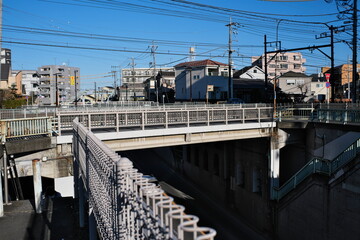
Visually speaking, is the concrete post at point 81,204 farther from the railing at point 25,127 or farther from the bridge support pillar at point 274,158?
the bridge support pillar at point 274,158

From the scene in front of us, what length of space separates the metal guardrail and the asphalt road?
320 inches

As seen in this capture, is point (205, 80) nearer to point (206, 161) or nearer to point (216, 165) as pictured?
point (206, 161)

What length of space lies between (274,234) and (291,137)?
6.64m

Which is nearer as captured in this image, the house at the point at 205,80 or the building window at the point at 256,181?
the building window at the point at 256,181

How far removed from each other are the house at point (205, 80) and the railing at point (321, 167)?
1240 inches

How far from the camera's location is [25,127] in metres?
12.9

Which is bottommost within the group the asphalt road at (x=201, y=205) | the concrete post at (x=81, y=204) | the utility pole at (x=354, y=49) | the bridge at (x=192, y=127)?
the asphalt road at (x=201, y=205)

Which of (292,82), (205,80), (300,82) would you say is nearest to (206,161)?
(205,80)

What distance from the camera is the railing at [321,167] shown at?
14898mm

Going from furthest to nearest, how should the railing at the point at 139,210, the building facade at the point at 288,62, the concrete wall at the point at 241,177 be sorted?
the building facade at the point at 288,62
the concrete wall at the point at 241,177
the railing at the point at 139,210

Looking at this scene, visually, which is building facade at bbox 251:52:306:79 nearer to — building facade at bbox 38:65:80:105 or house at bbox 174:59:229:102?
house at bbox 174:59:229:102

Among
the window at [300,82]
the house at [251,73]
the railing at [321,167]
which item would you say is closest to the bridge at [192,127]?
the railing at [321,167]

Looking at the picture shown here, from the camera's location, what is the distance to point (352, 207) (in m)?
14.4

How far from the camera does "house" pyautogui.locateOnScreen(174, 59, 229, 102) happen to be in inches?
2028
